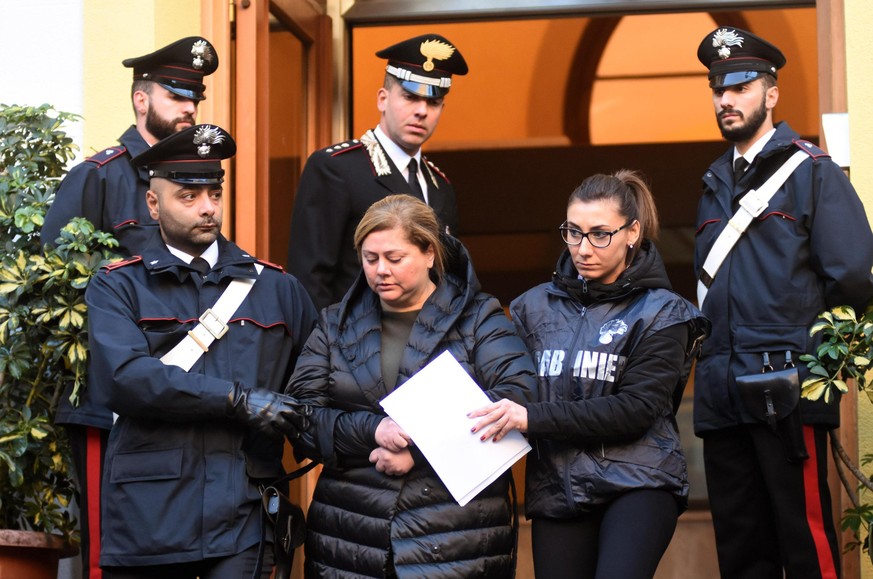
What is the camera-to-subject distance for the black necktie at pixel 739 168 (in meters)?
5.45

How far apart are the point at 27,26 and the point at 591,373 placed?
3241 millimetres

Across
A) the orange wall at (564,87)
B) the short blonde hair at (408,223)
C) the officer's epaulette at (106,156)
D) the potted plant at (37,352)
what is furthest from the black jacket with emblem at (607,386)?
the orange wall at (564,87)

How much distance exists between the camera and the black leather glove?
4.40m

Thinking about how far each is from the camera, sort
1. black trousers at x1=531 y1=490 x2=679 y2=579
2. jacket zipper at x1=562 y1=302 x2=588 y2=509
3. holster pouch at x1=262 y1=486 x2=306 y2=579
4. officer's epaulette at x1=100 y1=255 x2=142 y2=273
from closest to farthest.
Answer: black trousers at x1=531 y1=490 x2=679 y2=579
jacket zipper at x1=562 y1=302 x2=588 y2=509
holster pouch at x1=262 y1=486 x2=306 y2=579
officer's epaulette at x1=100 y1=255 x2=142 y2=273

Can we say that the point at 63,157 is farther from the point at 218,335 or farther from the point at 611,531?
the point at 611,531

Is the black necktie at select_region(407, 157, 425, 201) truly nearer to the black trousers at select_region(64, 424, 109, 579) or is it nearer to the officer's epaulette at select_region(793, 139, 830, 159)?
the officer's epaulette at select_region(793, 139, 830, 159)

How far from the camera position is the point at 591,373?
14.6 feet

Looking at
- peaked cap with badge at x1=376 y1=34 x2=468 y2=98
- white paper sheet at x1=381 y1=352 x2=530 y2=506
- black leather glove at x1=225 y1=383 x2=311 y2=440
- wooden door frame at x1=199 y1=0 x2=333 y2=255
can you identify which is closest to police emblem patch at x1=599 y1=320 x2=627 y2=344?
white paper sheet at x1=381 y1=352 x2=530 y2=506

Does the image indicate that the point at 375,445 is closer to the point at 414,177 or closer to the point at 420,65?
the point at 414,177

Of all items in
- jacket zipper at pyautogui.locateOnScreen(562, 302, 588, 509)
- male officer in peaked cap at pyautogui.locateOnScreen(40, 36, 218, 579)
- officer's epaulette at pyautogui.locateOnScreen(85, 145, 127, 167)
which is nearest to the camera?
jacket zipper at pyautogui.locateOnScreen(562, 302, 588, 509)

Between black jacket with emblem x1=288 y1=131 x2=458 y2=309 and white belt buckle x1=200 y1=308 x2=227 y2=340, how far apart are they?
2.80 ft

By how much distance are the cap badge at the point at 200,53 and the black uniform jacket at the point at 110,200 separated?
1.23 ft

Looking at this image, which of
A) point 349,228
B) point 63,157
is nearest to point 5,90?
point 63,157

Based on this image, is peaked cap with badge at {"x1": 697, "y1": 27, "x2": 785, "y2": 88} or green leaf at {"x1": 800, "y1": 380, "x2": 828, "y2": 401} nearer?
green leaf at {"x1": 800, "y1": 380, "x2": 828, "y2": 401}
